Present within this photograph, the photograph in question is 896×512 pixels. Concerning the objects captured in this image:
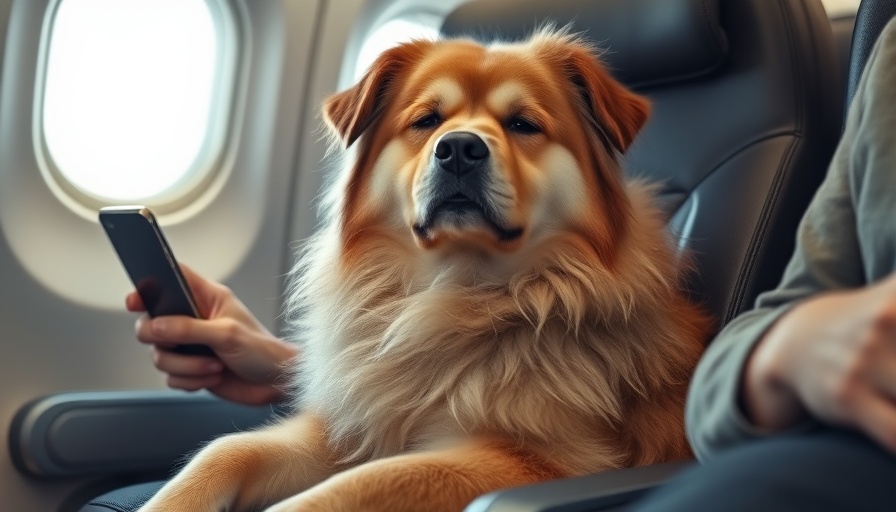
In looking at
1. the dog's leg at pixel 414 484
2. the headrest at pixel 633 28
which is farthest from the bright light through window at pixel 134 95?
the dog's leg at pixel 414 484

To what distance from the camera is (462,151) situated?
1.35 m

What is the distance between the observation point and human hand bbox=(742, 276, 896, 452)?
1.79 ft

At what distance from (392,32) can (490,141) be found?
1.72 m

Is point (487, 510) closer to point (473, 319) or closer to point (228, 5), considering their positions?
point (473, 319)

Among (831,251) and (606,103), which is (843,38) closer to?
(606,103)

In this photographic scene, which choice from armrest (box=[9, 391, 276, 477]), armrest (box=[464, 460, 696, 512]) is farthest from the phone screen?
armrest (box=[464, 460, 696, 512])

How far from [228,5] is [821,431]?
2.25 metres

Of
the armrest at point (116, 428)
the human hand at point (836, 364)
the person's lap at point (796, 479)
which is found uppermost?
the human hand at point (836, 364)

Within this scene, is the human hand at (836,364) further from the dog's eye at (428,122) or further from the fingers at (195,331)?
the fingers at (195,331)

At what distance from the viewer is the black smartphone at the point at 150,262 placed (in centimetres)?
170

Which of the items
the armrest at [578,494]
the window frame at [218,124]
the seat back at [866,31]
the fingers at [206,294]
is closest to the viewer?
the armrest at [578,494]

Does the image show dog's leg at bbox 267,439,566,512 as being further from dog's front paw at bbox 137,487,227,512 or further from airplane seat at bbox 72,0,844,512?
airplane seat at bbox 72,0,844,512

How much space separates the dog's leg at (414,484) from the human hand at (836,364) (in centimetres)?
55

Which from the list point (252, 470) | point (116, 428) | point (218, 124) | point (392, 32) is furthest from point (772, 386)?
point (392, 32)
